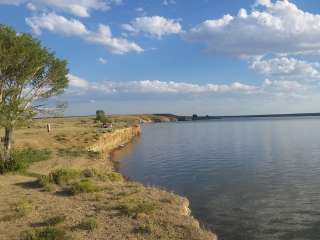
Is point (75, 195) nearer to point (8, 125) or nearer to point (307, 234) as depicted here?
point (8, 125)

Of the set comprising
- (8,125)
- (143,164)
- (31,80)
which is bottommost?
(143,164)

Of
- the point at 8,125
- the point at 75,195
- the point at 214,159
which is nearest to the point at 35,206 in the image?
the point at 75,195

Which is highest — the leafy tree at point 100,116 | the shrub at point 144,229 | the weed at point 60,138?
the leafy tree at point 100,116

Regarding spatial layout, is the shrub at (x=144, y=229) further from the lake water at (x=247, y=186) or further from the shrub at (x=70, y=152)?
the shrub at (x=70, y=152)

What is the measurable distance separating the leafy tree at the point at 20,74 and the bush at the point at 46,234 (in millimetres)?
16845

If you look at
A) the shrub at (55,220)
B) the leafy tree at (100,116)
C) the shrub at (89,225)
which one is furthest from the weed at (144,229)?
the leafy tree at (100,116)

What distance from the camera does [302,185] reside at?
108ft

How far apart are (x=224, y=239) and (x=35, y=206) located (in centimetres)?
1034

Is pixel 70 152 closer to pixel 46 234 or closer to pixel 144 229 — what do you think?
pixel 144 229

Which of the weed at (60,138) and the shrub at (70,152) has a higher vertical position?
the weed at (60,138)

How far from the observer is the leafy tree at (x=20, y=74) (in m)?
31.3

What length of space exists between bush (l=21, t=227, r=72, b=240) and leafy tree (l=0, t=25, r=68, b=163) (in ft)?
55.3

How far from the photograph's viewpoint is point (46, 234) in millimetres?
16203

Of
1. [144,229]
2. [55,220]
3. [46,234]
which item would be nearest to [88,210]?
[55,220]
